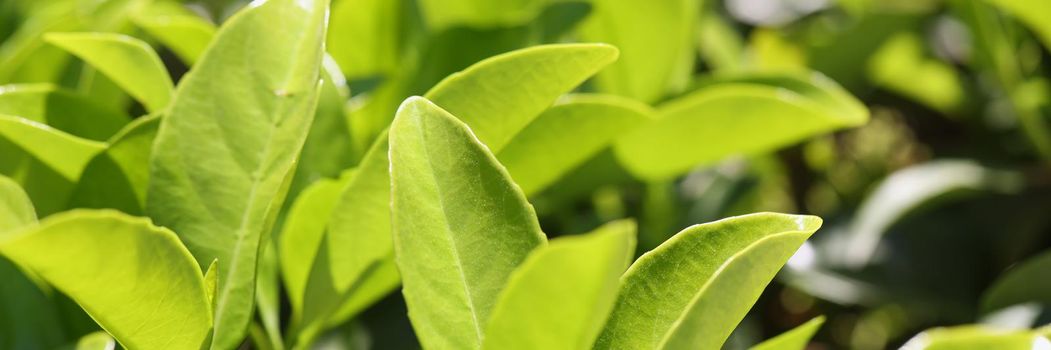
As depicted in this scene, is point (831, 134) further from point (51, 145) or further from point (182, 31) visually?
point (51, 145)

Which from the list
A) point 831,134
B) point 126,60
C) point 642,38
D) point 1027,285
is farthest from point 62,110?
point 831,134

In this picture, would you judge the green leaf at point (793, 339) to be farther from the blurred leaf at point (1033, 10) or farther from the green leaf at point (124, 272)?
the blurred leaf at point (1033, 10)

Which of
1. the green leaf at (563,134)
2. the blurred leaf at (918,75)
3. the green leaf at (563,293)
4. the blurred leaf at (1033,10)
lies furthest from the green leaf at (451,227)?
the blurred leaf at (918,75)

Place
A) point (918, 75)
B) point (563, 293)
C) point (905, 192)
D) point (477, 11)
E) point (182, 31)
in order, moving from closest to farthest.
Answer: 1. point (563, 293)
2. point (182, 31)
3. point (477, 11)
4. point (905, 192)
5. point (918, 75)

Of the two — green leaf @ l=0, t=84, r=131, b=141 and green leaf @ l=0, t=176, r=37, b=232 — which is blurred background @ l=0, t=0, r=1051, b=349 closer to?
green leaf @ l=0, t=84, r=131, b=141

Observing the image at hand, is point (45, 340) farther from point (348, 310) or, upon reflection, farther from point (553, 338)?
point (553, 338)

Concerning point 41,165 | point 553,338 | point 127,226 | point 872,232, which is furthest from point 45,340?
point 872,232

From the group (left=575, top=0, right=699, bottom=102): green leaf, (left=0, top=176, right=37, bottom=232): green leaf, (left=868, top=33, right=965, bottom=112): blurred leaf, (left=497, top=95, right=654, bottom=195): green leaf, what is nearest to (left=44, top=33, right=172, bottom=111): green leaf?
(left=0, top=176, right=37, bottom=232): green leaf
